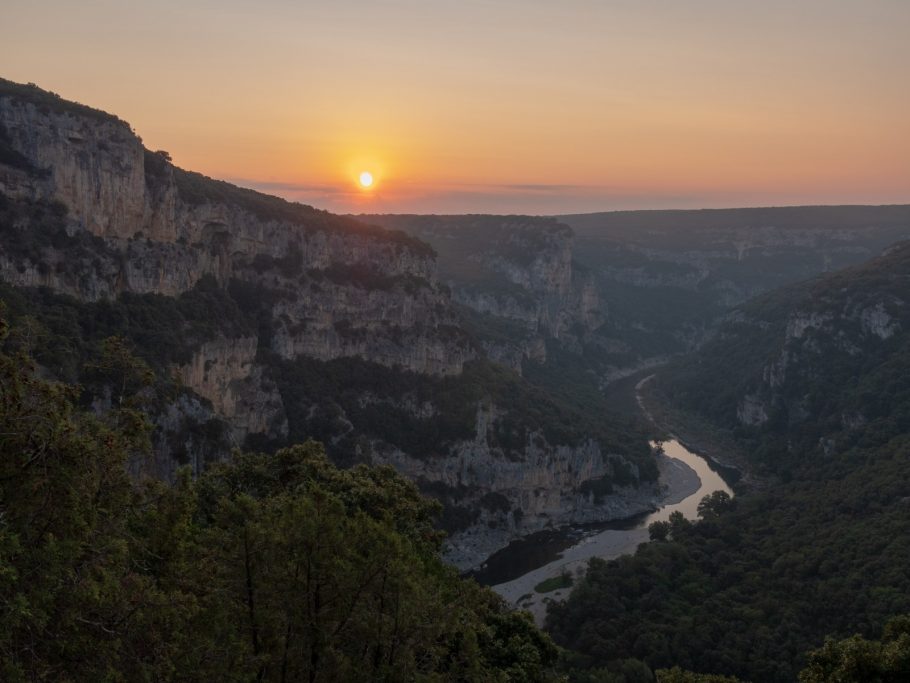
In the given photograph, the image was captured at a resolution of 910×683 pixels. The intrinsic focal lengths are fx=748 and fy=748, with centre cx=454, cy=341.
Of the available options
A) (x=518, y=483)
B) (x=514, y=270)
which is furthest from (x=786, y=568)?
(x=514, y=270)

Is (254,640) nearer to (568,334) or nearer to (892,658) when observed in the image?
(892,658)

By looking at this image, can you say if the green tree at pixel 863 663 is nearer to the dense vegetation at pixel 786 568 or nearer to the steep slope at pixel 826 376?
the dense vegetation at pixel 786 568

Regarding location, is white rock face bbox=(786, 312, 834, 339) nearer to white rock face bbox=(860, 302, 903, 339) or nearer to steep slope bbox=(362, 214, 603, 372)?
white rock face bbox=(860, 302, 903, 339)

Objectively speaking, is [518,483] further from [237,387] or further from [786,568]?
[786,568]

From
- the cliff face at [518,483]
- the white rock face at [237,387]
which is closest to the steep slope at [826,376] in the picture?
the cliff face at [518,483]

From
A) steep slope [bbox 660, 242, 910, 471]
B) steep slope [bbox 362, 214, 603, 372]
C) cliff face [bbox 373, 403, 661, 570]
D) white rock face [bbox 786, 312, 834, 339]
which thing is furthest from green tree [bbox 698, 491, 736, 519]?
steep slope [bbox 362, 214, 603, 372]

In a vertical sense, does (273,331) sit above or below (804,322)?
above

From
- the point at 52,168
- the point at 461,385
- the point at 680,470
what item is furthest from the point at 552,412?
the point at 52,168
